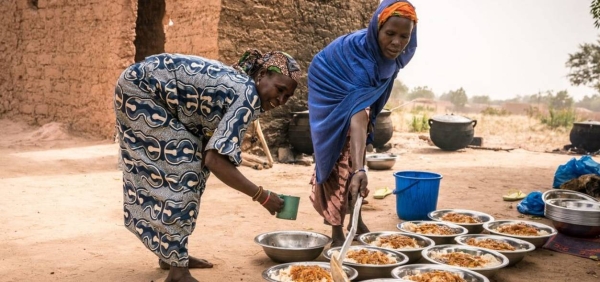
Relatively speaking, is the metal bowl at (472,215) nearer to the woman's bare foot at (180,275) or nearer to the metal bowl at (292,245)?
the metal bowl at (292,245)

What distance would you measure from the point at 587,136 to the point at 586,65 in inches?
756

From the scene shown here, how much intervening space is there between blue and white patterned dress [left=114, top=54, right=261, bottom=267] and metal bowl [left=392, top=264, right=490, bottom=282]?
111cm

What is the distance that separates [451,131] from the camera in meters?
9.78

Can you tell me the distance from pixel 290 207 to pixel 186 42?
563cm

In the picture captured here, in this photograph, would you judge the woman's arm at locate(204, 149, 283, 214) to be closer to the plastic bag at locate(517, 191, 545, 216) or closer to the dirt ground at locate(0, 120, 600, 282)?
the dirt ground at locate(0, 120, 600, 282)

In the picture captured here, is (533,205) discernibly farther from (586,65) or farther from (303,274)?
(586,65)

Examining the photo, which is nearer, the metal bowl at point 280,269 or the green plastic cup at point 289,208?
the green plastic cup at point 289,208

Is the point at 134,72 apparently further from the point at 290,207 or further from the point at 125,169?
the point at 290,207

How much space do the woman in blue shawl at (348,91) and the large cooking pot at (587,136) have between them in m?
8.53

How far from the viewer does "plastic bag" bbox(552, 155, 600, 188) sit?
16.9 feet

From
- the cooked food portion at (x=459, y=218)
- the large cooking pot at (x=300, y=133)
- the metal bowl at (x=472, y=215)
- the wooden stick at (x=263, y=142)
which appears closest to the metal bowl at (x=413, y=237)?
the metal bowl at (x=472, y=215)

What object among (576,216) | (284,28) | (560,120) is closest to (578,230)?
(576,216)

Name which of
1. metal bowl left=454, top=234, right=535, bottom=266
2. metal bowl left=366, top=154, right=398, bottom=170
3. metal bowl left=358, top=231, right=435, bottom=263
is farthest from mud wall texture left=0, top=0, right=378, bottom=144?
metal bowl left=454, top=234, right=535, bottom=266

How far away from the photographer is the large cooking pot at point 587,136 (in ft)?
33.7
